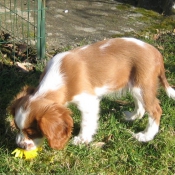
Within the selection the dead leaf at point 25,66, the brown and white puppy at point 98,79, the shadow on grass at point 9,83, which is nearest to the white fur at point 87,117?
the brown and white puppy at point 98,79

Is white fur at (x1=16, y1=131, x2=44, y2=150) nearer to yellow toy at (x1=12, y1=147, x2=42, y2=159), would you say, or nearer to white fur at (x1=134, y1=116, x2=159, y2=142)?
yellow toy at (x1=12, y1=147, x2=42, y2=159)

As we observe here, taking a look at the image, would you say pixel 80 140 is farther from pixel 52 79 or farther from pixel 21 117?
pixel 21 117

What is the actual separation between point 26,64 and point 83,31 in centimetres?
152

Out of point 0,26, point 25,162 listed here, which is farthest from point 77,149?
point 0,26

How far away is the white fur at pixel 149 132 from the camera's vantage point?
371 cm

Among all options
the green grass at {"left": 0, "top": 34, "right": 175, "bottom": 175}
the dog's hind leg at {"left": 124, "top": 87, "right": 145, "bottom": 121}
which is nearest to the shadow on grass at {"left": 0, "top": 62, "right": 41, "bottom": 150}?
the green grass at {"left": 0, "top": 34, "right": 175, "bottom": 175}

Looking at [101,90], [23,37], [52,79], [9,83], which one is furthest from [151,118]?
[23,37]

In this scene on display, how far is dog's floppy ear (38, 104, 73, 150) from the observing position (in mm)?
2961

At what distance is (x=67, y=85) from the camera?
344cm

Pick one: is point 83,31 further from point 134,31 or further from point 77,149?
point 77,149

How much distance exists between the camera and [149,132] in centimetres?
372

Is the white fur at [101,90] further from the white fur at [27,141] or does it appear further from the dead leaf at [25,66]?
the dead leaf at [25,66]

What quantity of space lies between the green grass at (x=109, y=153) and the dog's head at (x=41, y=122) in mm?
284

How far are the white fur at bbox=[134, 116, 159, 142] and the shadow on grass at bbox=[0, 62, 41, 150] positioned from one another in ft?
4.33
